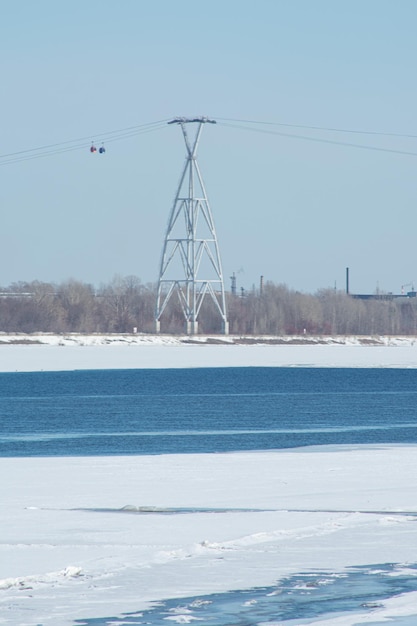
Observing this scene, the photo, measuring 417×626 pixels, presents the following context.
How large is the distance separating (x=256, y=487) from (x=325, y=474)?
1.83m

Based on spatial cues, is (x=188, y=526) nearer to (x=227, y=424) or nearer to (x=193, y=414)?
(x=227, y=424)

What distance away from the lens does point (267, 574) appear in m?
8.85

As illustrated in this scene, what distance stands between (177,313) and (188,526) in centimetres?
10702

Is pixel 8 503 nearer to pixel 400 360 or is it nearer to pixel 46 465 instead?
pixel 46 465

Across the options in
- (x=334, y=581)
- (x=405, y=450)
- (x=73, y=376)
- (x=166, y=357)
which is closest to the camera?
(x=334, y=581)

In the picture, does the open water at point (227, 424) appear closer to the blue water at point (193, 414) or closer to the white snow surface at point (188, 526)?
the blue water at point (193, 414)

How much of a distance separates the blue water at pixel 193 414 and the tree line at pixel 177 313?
5066 centimetres

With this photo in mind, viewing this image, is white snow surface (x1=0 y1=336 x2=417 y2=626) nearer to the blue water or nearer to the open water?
the open water

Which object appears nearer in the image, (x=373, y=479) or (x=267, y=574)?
(x=267, y=574)

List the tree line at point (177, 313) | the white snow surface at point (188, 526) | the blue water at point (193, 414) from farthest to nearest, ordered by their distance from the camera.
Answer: the tree line at point (177, 313) < the blue water at point (193, 414) < the white snow surface at point (188, 526)

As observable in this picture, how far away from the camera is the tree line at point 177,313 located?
115188 mm

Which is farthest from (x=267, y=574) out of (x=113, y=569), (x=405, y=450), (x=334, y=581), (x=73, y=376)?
(x=73, y=376)

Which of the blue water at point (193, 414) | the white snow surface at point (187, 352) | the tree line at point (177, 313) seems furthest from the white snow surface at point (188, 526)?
the tree line at point (177, 313)

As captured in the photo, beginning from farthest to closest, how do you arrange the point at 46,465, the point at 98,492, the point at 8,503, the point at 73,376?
1. the point at 73,376
2. the point at 46,465
3. the point at 98,492
4. the point at 8,503
